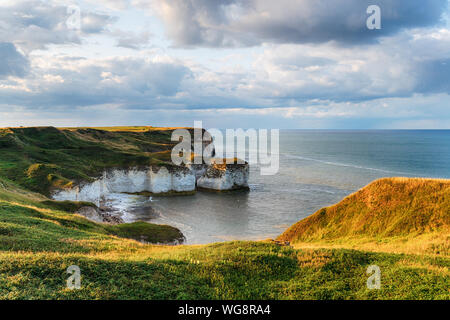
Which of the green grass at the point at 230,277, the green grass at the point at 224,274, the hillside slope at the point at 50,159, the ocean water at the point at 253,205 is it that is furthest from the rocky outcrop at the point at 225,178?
the green grass at the point at 230,277

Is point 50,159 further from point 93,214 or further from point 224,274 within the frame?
point 224,274

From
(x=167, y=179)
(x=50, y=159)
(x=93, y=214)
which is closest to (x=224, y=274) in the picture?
(x=93, y=214)

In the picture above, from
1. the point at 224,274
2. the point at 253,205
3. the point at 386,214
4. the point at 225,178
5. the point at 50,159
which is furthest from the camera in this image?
the point at 225,178

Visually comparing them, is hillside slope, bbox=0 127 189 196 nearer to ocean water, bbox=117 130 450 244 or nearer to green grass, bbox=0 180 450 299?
ocean water, bbox=117 130 450 244

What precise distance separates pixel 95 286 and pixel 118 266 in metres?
1.72

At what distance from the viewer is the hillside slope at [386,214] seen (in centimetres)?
2297

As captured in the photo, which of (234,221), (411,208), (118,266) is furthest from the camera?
(234,221)

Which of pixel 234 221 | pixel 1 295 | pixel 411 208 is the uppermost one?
pixel 1 295

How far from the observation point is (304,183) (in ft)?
251

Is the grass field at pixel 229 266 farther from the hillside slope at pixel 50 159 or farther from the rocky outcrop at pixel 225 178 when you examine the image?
the rocky outcrop at pixel 225 178

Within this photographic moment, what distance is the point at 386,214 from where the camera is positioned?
2517 centimetres

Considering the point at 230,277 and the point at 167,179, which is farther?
the point at 167,179

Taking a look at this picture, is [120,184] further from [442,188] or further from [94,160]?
[442,188]
